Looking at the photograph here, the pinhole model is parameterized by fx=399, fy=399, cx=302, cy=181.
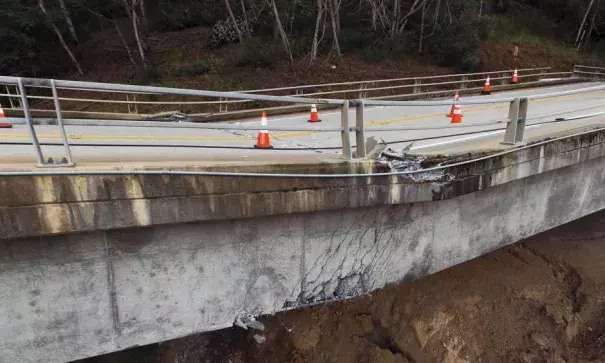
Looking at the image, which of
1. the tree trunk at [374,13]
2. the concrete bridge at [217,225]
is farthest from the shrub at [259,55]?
the concrete bridge at [217,225]

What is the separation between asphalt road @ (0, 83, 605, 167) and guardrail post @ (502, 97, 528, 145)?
0.91 ft

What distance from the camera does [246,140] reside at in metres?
7.89

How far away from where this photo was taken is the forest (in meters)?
22.2

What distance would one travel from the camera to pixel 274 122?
11672 mm

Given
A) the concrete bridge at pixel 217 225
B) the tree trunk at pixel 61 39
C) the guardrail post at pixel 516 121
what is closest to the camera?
the concrete bridge at pixel 217 225

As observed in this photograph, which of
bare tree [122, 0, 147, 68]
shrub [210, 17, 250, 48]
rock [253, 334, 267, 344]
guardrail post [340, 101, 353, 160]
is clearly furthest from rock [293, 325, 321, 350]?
shrub [210, 17, 250, 48]

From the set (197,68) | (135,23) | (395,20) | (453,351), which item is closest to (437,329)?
(453,351)

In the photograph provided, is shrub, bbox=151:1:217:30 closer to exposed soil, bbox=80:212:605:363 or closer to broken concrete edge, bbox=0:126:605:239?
exposed soil, bbox=80:212:605:363

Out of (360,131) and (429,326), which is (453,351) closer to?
(429,326)

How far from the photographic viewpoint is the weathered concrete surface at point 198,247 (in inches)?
129

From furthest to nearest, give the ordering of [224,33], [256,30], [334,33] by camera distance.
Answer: [256,30] < [224,33] < [334,33]

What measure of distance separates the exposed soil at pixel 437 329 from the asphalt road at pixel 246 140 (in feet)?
8.48

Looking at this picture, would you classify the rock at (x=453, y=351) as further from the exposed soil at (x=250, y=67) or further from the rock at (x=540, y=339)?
the exposed soil at (x=250, y=67)

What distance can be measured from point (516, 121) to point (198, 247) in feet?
15.0
